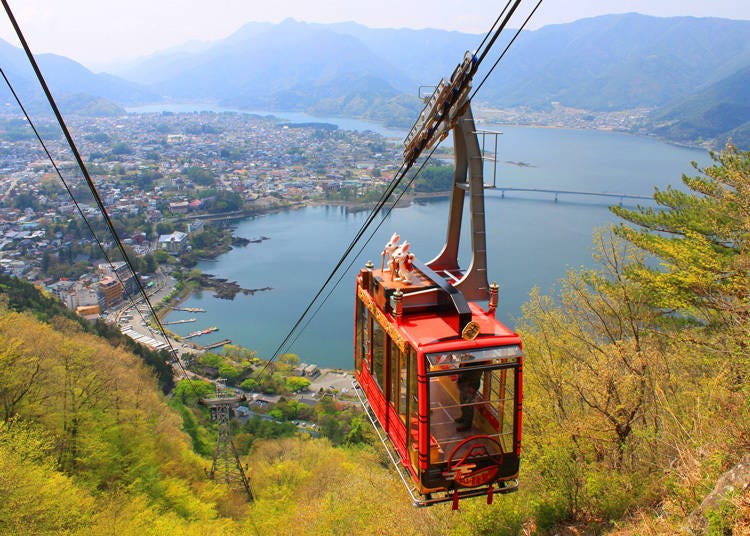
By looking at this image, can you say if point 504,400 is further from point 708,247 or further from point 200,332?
point 200,332

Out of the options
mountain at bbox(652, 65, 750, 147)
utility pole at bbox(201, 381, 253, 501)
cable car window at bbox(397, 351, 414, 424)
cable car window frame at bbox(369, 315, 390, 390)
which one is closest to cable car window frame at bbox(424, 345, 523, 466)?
cable car window at bbox(397, 351, 414, 424)

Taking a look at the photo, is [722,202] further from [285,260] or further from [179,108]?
[179,108]

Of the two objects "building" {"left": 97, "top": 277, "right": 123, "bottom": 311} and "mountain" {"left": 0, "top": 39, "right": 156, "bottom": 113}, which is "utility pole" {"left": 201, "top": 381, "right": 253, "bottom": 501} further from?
"mountain" {"left": 0, "top": 39, "right": 156, "bottom": 113}

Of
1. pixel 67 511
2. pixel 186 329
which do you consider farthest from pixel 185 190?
pixel 67 511

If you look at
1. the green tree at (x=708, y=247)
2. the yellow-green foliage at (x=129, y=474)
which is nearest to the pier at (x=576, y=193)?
the yellow-green foliage at (x=129, y=474)

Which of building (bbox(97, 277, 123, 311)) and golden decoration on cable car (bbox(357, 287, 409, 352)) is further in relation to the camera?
building (bbox(97, 277, 123, 311))
